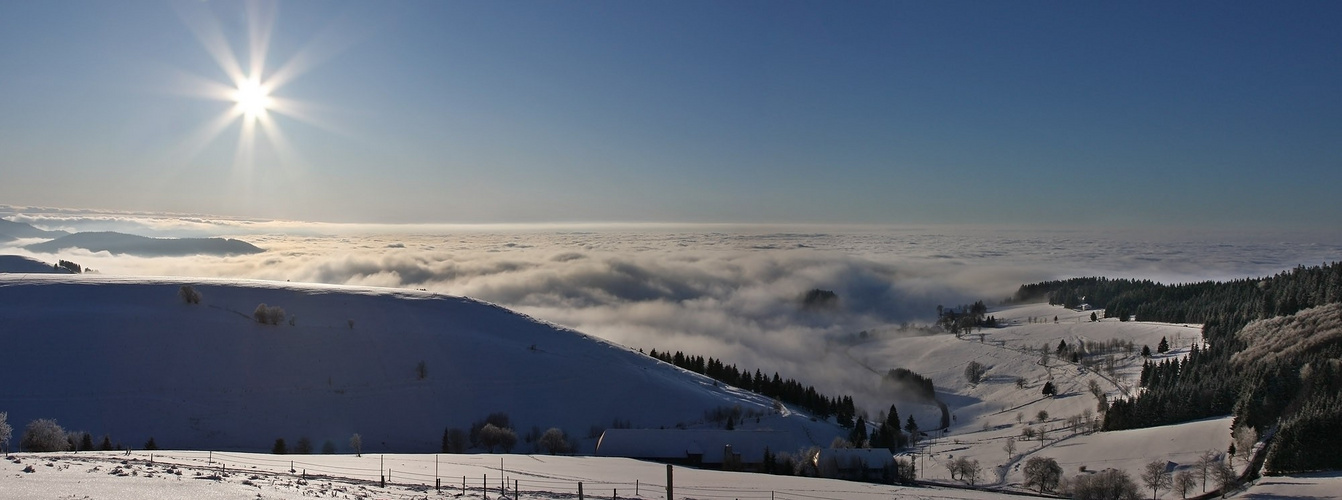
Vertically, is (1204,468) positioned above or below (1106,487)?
above

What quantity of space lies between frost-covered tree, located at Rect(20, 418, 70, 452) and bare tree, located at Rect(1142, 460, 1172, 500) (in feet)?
305

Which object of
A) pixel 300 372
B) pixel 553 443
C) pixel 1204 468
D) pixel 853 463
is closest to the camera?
pixel 1204 468

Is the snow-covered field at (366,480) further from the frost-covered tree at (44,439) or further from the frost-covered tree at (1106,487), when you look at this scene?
the frost-covered tree at (1106,487)

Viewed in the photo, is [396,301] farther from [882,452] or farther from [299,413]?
[882,452]

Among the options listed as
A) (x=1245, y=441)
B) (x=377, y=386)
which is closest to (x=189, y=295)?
(x=377, y=386)

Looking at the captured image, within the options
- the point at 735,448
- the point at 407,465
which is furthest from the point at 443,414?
the point at 407,465

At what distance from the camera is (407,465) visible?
142ft

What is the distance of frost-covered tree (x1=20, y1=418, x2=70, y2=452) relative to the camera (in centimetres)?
4856

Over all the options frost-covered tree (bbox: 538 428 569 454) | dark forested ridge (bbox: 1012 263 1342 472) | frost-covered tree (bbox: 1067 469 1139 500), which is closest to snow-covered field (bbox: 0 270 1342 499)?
frost-covered tree (bbox: 538 428 569 454)

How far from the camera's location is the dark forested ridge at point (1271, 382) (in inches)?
2778

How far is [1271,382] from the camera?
90000mm

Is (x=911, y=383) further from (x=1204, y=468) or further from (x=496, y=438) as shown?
(x=496, y=438)

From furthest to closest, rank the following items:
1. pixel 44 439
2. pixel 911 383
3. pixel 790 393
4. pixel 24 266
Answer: pixel 911 383
pixel 24 266
pixel 790 393
pixel 44 439

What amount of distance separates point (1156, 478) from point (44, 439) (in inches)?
3729
